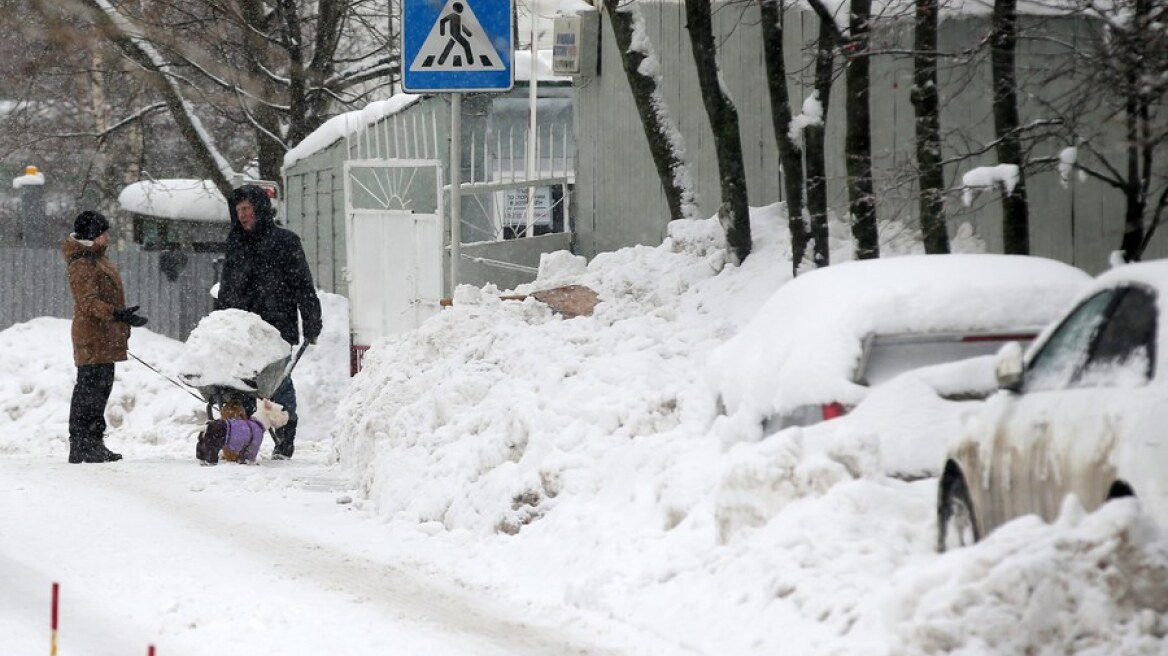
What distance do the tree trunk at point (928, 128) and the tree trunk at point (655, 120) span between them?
147 inches

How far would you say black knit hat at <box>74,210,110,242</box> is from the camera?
13.9 metres

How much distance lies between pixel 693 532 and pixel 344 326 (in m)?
14.3

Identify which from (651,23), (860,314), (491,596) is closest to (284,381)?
(651,23)

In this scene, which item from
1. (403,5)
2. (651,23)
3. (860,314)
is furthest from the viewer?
(651,23)

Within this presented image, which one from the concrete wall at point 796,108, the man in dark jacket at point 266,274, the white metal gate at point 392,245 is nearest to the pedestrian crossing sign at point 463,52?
the concrete wall at point 796,108

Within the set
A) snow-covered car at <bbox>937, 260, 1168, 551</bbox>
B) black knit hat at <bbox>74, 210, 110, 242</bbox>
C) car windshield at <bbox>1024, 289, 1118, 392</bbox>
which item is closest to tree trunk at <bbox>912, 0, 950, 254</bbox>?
snow-covered car at <bbox>937, 260, 1168, 551</bbox>

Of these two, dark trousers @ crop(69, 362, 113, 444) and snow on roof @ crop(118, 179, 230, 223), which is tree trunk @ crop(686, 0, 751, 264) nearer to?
dark trousers @ crop(69, 362, 113, 444)

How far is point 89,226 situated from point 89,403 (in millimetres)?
1450

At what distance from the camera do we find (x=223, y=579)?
26.9 feet

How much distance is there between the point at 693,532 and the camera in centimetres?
773

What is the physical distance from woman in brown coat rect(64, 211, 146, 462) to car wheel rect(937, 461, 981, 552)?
8819 mm

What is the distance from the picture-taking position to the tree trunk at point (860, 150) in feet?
37.0

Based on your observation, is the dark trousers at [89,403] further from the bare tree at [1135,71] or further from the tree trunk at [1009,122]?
the bare tree at [1135,71]

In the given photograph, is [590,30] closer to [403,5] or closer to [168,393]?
[403,5]
